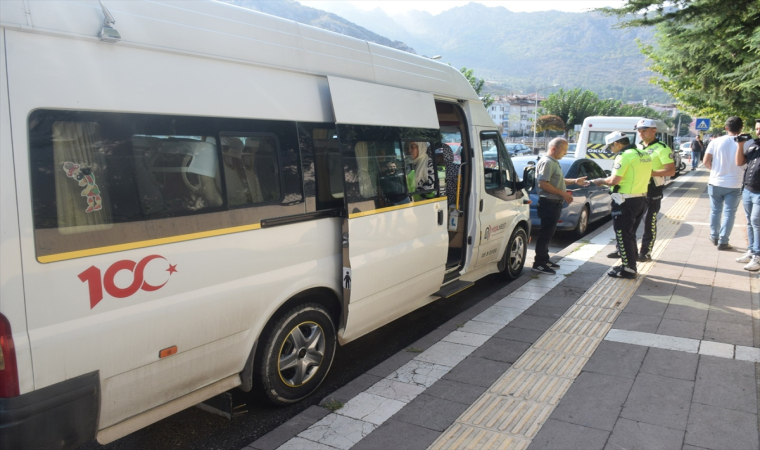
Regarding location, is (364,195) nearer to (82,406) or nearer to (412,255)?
(412,255)

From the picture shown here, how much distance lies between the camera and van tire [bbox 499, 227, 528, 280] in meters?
6.73

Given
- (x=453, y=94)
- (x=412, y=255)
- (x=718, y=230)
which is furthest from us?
(x=718, y=230)

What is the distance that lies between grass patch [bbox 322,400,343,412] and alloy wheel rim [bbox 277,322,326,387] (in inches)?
9.4

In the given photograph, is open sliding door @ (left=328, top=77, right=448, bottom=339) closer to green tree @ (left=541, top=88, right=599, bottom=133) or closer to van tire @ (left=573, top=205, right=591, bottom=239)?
van tire @ (left=573, top=205, right=591, bottom=239)

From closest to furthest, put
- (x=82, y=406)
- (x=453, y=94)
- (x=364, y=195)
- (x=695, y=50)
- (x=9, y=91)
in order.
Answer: (x=9, y=91) → (x=82, y=406) → (x=364, y=195) → (x=453, y=94) → (x=695, y=50)

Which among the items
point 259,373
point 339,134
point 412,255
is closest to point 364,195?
point 339,134

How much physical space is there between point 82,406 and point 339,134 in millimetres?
2280

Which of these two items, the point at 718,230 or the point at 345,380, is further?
the point at 718,230

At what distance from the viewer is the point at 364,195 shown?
3945 millimetres

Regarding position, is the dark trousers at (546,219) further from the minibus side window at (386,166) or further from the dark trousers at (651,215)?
the minibus side window at (386,166)

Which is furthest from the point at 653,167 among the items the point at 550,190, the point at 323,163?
the point at 323,163

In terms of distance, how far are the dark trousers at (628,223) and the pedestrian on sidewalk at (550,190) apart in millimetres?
595

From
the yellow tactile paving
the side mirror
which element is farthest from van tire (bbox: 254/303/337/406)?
the side mirror

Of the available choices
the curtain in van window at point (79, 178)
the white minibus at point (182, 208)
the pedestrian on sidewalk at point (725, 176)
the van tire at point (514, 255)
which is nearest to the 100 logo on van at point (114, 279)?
the white minibus at point (182, 208)
